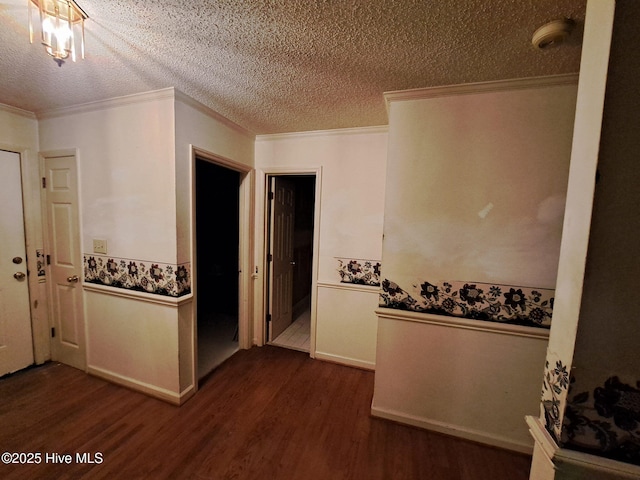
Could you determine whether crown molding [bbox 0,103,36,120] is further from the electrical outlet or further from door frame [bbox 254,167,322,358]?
door frame [bbox 254,167,322,358]

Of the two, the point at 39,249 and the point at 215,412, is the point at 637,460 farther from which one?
the point at 39,249

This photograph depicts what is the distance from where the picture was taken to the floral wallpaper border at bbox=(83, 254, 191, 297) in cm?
186

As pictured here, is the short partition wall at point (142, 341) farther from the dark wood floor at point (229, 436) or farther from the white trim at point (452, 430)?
the white trim at point (452, 430)

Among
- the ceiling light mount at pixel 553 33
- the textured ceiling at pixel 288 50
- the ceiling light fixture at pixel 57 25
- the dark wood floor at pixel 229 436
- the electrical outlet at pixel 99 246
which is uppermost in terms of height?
the textured ceiling at pixel 288 50

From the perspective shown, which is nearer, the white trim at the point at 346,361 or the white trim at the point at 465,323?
the white trim at the point at 465,323

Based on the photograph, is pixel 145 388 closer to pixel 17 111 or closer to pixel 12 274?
pixel 12 274

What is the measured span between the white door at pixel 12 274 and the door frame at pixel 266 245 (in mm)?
1991

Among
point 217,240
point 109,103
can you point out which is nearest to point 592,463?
point 109,103

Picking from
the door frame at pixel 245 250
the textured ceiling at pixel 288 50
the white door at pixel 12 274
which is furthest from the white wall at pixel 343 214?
the white door at pixel 12 274

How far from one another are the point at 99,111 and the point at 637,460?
3.26 meters

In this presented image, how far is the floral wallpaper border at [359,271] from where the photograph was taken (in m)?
2.39

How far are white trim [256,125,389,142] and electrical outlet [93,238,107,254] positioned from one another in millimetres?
1644

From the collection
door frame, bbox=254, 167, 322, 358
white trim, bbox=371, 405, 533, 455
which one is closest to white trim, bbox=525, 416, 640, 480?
white trim, bbox=371, 405, 533, 455

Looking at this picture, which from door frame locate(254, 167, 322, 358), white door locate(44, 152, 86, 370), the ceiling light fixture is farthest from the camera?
door frame locate(254, 167, 322, 358)
